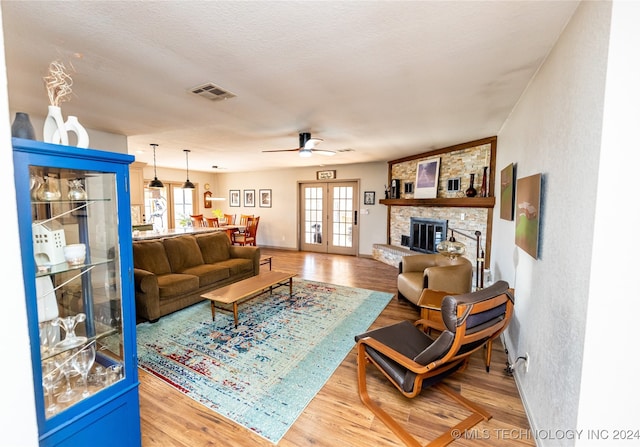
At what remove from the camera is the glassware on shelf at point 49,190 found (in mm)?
1328

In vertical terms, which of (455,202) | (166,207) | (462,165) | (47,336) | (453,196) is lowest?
(47,336)

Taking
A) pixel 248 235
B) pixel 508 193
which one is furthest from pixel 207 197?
pixel 508 193

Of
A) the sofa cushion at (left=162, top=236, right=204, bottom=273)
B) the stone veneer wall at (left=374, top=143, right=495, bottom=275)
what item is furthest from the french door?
the sofa cushion at (left=162, top=236, right=204, bottom=273)

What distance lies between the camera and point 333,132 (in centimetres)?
394

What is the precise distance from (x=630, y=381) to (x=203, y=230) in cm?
539

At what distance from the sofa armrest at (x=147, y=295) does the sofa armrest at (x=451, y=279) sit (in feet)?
10.6

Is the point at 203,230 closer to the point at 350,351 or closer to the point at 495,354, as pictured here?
the point at 350,351

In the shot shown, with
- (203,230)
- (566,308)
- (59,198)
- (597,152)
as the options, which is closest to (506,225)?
(566,308)

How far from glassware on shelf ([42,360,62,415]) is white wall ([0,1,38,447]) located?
25 centimetres

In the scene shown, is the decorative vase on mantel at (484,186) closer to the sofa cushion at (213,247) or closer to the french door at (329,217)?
the french door at (329,217)

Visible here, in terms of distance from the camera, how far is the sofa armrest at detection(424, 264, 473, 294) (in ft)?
10.6

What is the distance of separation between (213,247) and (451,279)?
371cm

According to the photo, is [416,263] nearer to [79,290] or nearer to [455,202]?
[455,202]

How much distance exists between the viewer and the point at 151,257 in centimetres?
385
